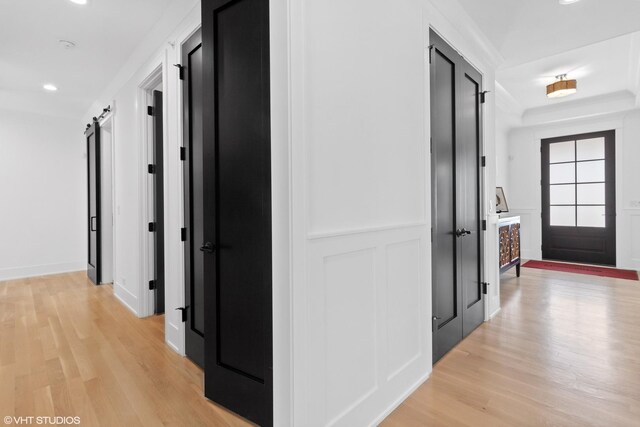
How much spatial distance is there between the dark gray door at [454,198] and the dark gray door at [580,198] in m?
4.45

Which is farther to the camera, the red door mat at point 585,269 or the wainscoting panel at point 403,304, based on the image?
the red door mat at point 585,269

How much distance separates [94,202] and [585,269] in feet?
26.9

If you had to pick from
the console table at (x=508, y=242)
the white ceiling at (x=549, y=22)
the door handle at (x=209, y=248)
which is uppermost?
the white ceiling at (x=549, y=22)

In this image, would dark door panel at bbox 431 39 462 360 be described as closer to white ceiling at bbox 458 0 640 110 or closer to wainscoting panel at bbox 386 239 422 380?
wainscoting panel at bbox 386 239 422 380

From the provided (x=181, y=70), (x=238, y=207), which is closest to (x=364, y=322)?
(x=238, y=207)

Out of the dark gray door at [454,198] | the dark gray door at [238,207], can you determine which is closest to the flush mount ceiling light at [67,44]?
the dark gray door at [238,207]

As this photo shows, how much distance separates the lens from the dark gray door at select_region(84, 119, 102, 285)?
4738 mm

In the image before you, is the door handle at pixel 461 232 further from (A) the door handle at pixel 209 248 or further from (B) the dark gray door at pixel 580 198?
(B) the dark gray door at pixel 580 198

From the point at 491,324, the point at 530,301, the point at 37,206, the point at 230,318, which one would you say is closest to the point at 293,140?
the point at 230,318

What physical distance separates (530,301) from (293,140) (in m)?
3.88

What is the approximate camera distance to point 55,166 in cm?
565

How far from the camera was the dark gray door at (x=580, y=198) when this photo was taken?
5.76 metres

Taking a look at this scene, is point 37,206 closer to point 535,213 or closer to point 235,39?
point 235,39

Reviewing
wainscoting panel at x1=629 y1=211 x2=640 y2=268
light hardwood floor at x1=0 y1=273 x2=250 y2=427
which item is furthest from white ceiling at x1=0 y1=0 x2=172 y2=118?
wainscoting panel at x1=629 y1=211 x2=640 y2=268
